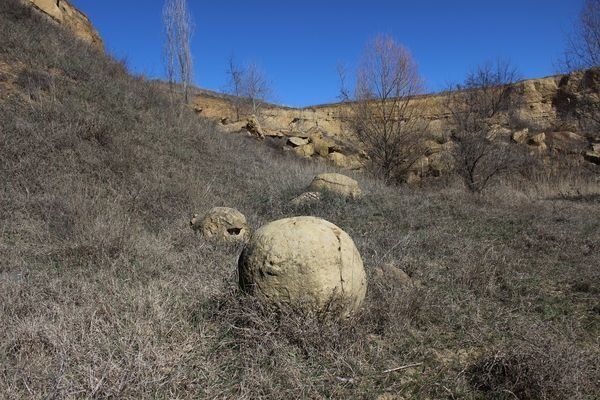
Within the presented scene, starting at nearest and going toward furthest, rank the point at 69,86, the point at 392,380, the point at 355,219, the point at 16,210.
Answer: the point at 392,380 → the point at 16,210 → the point at 355,219 → the point at 69,86

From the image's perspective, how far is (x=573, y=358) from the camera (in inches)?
95.4

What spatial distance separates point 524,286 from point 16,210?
6.22 metres

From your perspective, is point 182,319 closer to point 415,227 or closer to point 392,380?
point 392,380

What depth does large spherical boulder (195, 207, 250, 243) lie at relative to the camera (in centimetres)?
562

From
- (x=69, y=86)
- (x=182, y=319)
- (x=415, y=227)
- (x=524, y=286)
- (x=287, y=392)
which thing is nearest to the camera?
(x=287, y=392)

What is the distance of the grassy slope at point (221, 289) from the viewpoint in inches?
94.4

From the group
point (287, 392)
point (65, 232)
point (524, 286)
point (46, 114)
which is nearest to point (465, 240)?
point (524, 286)

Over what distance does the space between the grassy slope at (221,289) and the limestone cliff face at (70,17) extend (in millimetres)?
5208

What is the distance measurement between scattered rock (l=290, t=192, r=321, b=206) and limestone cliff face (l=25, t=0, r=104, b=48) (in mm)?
10277

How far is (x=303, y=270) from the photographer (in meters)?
2.88

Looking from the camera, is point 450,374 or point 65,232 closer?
point 450,374

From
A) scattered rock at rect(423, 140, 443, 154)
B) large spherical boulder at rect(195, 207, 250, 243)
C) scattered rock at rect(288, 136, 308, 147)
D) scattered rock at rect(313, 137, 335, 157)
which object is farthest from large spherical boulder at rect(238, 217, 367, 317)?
scattered rock at rect(288, 136, 308, 147)

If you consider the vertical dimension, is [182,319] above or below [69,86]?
below

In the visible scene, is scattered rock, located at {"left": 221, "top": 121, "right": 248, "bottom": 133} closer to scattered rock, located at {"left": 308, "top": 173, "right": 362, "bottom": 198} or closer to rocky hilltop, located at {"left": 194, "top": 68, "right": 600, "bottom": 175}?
rocky hilltop, located at {"left": 194, "top": 68, "right": 600, "bottom": 175}
